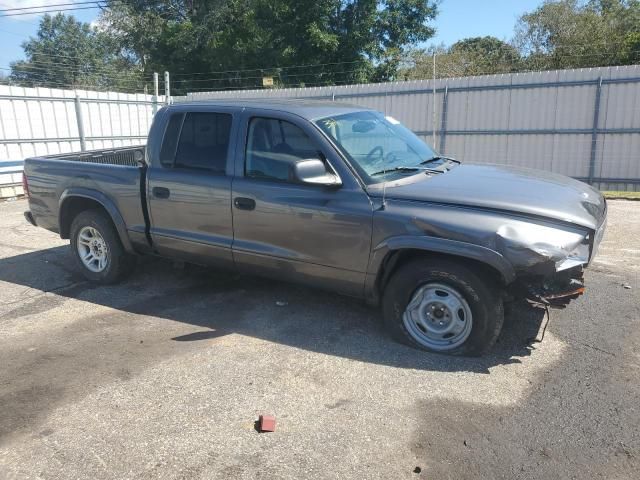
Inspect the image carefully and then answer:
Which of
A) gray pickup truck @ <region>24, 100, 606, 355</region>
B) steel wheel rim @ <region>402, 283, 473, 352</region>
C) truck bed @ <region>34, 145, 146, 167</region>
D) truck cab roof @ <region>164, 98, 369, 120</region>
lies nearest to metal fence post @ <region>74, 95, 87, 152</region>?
truck bed @ <region>34, 145, 146, 167</region>

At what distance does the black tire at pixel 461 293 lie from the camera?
3.80 meters

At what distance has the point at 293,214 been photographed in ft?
14.2

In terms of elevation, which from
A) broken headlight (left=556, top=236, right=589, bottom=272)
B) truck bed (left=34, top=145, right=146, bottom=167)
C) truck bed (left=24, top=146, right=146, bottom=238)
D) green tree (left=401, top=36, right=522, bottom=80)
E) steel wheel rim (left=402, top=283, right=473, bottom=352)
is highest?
green tree (left=401, top=36, right=522, bottom=80)

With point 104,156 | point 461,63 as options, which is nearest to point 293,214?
point 104,156

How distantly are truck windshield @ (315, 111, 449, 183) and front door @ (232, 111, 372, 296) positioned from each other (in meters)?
0.16

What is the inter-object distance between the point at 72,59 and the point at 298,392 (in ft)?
199

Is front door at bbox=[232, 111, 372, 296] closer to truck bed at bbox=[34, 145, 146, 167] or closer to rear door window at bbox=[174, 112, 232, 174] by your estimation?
rear door window at bbox=[174, 112, 232, 174]

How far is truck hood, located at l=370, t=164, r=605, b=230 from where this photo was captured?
372cm

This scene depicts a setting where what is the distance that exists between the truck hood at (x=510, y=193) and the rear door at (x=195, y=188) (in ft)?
4.80

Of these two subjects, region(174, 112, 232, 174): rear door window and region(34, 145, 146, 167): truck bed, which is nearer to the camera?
region(174, 112, 232, 174): rear door window

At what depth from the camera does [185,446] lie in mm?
3031

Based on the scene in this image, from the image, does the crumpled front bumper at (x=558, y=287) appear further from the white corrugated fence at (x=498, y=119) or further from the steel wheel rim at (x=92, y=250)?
the white corrugated fence at (x=498, y=119)

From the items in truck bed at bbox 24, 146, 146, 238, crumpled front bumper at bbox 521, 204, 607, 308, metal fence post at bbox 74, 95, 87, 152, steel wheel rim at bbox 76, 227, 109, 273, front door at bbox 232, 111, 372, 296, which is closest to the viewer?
crumpled front bumper at bbox 521, 204, 607, 308

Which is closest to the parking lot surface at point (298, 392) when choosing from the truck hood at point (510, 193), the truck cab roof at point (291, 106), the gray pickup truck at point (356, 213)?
the gray pickup truck at point (356, 213)
